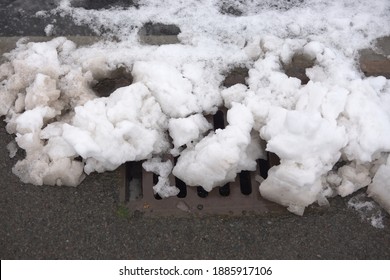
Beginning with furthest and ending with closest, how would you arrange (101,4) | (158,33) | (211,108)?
(101,4) < (158,33) < (211,108)

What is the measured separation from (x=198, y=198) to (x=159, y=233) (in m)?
0.26

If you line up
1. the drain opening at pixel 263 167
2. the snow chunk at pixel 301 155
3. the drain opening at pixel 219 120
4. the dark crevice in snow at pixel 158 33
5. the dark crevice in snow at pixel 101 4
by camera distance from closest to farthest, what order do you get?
the snow chunk at pixel 301 155, the drain opening at pixel 263 167, the drain opening at pixel 219 120, the dark crevice in snow at pixel 158 33, the dark crevice in snow at pixel 101 4

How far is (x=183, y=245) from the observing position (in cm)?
213

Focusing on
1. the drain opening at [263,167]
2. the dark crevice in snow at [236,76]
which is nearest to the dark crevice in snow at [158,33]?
the dark crevice in snow at [236,76]

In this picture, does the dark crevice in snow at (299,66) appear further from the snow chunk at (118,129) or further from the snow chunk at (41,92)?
the snow chunk at (41,92)

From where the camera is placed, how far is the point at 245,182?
234 centimetres

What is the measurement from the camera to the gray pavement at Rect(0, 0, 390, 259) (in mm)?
2113

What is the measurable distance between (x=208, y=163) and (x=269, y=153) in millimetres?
398

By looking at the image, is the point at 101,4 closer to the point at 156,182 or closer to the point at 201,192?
the point at 156,182

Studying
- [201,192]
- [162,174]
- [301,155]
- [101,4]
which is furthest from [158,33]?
[301,155]

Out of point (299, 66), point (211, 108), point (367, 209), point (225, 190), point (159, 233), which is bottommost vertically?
point (159, 233)

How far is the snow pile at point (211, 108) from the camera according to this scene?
2.16m

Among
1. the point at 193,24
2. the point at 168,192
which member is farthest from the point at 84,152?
the point at 193,24

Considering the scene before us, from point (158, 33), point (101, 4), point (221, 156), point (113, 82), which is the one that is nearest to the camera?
point (221, 156)
